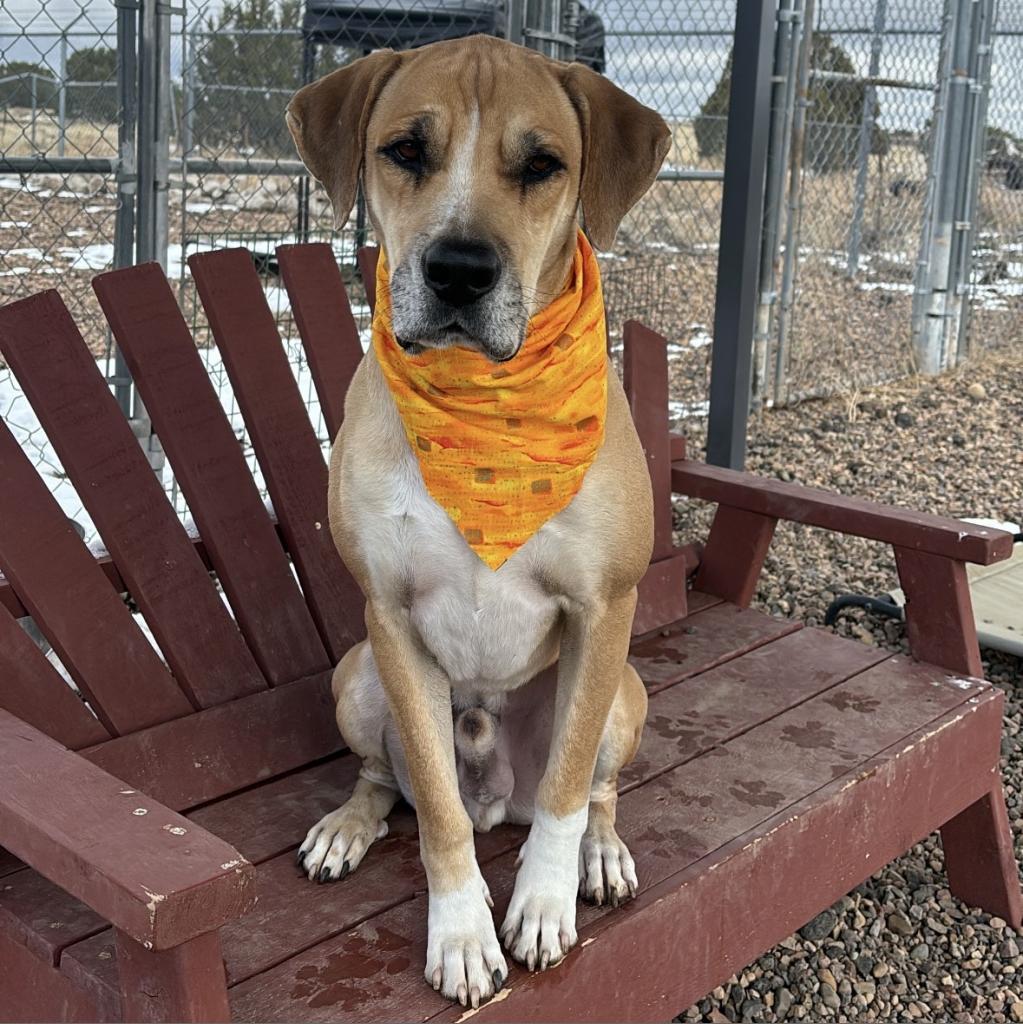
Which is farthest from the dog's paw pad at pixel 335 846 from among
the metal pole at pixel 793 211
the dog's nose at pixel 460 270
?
the metal pole at pixel 793 211

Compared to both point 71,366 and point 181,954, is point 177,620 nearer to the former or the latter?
point 71,366

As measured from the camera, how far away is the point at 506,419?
7.59ft

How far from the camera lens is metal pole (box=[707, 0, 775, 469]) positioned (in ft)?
14.0

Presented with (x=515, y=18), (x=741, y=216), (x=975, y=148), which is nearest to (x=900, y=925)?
(x=741, y=216)

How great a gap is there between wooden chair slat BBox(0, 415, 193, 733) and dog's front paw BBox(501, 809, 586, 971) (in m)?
0.88

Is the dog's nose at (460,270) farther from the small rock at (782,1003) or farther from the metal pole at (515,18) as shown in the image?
the metal pole at (515,18)

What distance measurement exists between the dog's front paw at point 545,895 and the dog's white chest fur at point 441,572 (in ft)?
1.04

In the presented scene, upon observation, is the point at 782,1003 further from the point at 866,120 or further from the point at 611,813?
the point at 866,120

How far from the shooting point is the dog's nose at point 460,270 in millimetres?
1943

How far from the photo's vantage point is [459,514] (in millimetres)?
2172

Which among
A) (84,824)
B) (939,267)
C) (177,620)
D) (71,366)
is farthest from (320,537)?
(939,267)

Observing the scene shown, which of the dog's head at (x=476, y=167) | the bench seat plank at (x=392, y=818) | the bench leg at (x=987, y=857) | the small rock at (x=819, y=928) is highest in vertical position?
the dog's head at (x=476, y=167)

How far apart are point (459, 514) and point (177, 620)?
0.86 m

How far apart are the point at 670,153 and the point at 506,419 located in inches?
231
